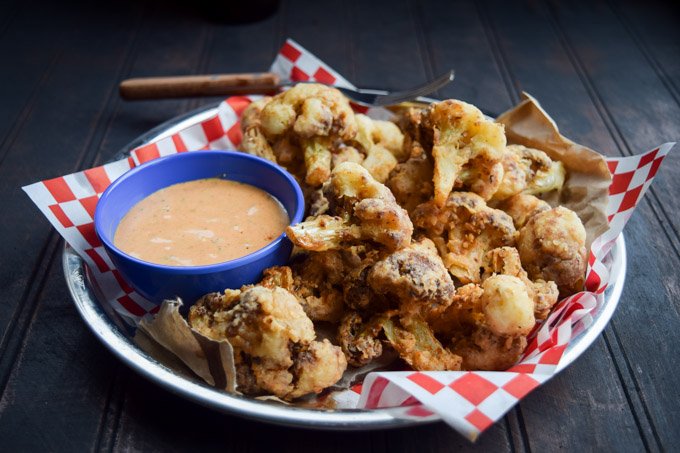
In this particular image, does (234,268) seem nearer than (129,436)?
No

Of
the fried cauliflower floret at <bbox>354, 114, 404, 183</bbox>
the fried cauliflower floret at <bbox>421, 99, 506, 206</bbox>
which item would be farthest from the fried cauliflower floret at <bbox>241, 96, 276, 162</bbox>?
the fried cauliflower floret at <bbox>421, 99, 506, 206</bbox>

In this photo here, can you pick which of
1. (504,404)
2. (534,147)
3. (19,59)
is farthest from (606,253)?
(19,59)

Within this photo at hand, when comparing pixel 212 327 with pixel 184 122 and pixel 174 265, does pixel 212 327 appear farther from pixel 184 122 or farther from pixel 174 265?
pixel 184 122

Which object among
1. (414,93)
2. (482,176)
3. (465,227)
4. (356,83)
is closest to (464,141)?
(482,176)

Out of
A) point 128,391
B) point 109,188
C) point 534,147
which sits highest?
point 109,188

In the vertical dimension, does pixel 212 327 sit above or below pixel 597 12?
above

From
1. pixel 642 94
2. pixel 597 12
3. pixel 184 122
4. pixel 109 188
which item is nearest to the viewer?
pixel 109 188

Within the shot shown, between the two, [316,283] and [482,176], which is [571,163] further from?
[316,283]

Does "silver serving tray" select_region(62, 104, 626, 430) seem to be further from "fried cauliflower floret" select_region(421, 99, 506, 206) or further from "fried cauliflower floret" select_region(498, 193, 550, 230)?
"fried cauliflower floret" select_region(421, 99, 506, 206)
